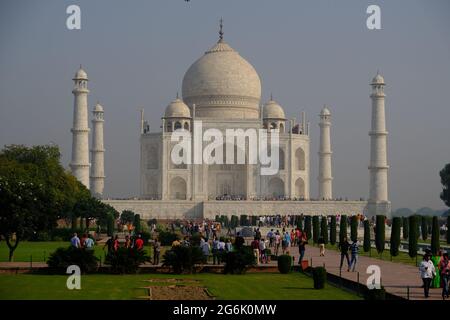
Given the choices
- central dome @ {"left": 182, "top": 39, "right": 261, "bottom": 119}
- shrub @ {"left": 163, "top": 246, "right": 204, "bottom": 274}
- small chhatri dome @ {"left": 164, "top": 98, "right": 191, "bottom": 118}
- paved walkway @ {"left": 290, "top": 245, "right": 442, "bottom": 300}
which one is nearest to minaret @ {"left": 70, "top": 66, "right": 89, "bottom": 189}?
small chhatri dome @ {"left": 164, "top": 98, "right": 191, "bottom": 118}

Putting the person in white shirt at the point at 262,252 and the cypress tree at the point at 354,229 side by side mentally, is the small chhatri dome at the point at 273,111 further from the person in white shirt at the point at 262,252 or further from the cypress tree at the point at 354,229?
the person in white shirt at the point at 262,252

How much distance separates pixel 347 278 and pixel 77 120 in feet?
126

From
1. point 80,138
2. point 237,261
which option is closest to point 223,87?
point 80,138

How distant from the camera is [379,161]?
55875 millimetres

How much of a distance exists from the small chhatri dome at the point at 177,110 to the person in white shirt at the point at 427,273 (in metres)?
43.7

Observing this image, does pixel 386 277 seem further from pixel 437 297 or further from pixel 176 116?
pixel 176 116

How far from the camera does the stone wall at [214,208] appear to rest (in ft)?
178

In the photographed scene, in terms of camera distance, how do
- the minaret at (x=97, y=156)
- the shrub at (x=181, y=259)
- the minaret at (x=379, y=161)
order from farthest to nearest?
the minaret at (x=97, y=156) → the minaret at (x=379, y=161) → the shrub at (x=181, y=259)

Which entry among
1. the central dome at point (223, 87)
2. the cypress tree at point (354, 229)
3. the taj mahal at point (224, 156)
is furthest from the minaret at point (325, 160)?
the cypress tree at point (354, 229)

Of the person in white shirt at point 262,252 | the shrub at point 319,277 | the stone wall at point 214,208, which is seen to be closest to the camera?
the shrub at point 319,277

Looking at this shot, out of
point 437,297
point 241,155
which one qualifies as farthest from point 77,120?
point 437,297

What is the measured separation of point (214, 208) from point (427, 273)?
38.3 m

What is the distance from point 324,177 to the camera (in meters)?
60.4
